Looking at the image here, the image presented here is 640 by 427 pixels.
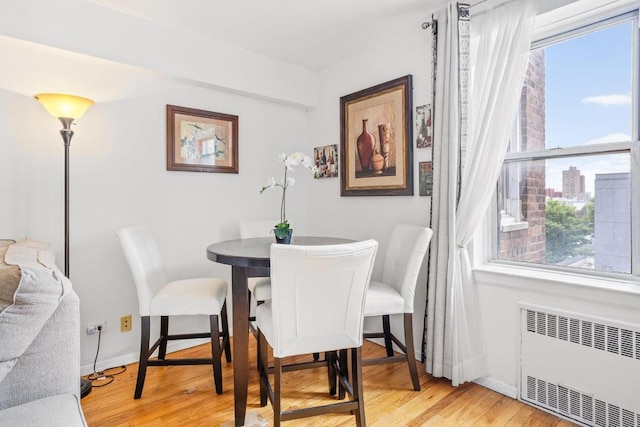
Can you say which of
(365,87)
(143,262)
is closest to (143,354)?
(143,262)

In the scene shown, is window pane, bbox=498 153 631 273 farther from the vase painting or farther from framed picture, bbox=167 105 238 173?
framed picture, bbox=167 105 238 173

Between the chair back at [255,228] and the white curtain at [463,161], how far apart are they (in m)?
1.37

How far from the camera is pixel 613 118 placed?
1.91m

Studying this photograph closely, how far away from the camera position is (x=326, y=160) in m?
3.46

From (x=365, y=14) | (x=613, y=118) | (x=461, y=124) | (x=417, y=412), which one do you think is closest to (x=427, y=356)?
(x=417, y=412)

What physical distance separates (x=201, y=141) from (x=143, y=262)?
1167 mm

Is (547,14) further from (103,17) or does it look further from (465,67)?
(103,17)

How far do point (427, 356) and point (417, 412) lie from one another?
0.45 meters

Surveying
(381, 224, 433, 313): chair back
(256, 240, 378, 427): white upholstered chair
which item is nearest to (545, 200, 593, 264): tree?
(381, 224, 433, 313): chair back

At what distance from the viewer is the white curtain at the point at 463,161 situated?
213 cm

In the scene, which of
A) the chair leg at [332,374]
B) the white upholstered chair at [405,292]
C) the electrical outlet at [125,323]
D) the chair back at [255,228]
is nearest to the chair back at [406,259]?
the white upholstered chair at [405,292]

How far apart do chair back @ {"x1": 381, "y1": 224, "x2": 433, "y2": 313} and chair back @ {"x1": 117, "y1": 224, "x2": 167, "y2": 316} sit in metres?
1.52

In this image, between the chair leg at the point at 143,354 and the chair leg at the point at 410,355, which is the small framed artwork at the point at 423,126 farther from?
the chair leg at the point at 143,354

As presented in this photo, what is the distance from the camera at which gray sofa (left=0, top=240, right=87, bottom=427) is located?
104 centimetres
